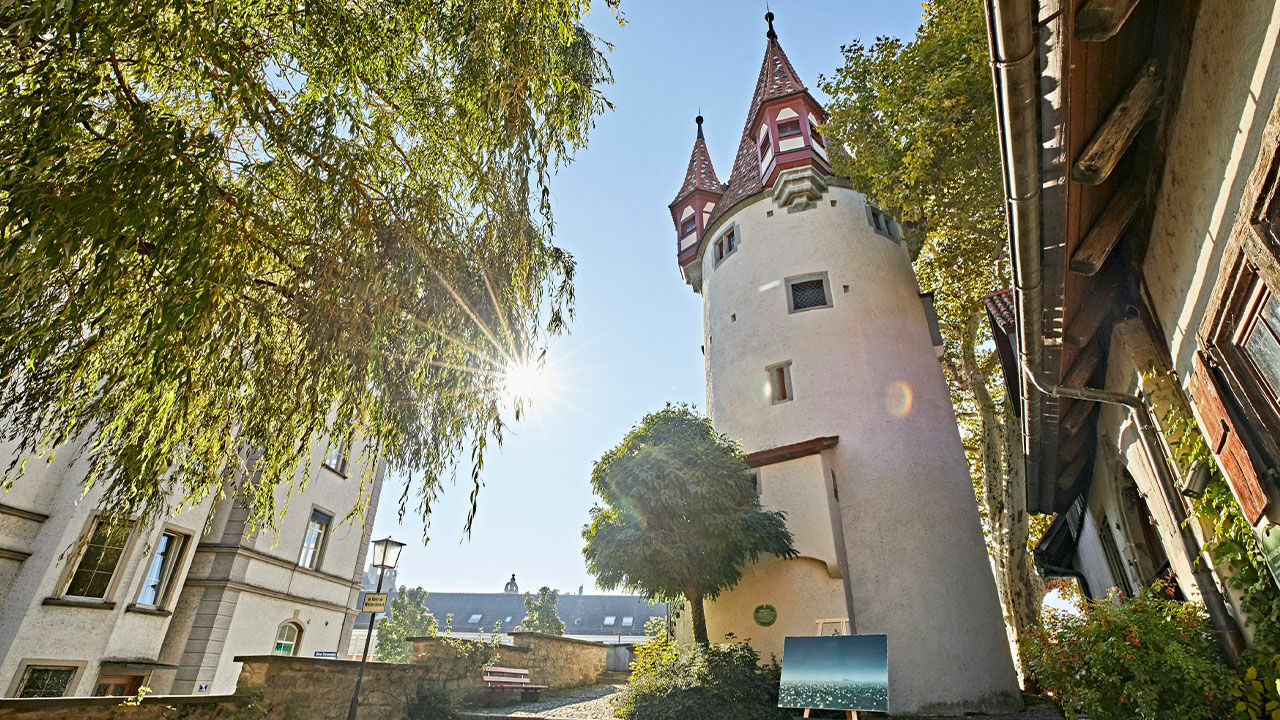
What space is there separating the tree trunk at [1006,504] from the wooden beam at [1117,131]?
11.0 m

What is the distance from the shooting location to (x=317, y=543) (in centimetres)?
1675

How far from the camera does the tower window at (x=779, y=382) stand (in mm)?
14508

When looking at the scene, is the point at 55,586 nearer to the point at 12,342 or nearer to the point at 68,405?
the point at 68,405

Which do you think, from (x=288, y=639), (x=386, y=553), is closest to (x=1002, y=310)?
(x=386, y=553)

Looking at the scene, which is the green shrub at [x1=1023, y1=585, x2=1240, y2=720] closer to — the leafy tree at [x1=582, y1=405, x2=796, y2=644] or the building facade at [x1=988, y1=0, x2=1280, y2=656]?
the building facade at [x1=988, y1=0, x2=1280, y2=656]

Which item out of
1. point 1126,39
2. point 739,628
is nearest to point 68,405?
point 1126,39

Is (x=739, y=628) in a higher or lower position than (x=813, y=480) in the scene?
lower

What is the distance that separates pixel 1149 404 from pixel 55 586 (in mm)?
15634

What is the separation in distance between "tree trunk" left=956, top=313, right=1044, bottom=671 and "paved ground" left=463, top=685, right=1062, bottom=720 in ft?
5.17

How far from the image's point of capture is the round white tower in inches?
457

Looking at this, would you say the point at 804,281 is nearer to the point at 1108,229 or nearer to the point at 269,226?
the point at 1108,229

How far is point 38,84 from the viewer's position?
348 centimetres

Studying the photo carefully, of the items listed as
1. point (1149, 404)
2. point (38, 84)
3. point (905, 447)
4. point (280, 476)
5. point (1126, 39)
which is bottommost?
point (280, 476)

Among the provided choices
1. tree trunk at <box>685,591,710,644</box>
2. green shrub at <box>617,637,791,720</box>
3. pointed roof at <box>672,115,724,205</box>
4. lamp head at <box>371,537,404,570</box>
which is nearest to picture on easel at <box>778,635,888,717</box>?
green shrub at <box>617,637,791,720</box>
